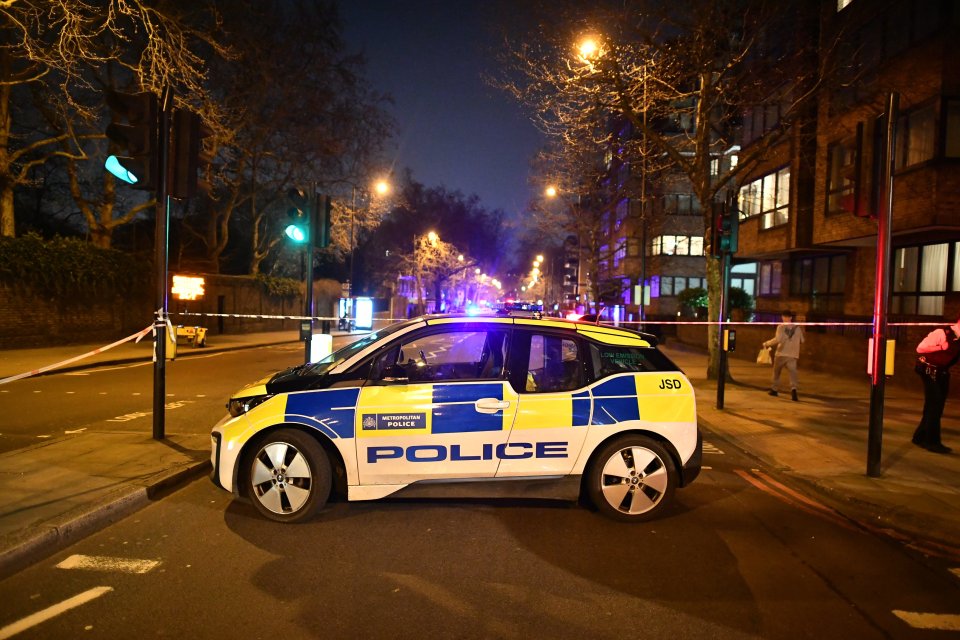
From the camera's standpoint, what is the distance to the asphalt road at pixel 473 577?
11.3 ft

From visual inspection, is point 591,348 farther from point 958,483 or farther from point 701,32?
point 701,32

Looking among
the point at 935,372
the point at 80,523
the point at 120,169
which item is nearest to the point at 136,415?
the point at 120,169

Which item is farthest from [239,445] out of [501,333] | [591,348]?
[591,348]

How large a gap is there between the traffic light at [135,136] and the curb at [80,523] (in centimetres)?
325

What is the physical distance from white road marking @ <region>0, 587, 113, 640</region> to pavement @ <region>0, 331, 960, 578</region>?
0.68 m

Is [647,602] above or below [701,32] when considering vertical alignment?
below

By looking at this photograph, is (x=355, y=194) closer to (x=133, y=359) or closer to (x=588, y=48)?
(x=133, y=359)

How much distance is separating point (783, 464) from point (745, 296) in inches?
838

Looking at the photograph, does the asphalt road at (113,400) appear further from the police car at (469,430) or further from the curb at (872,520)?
the curb at (872,520)

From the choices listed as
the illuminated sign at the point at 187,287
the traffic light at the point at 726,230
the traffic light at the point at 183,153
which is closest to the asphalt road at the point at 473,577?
the traffic light at the point at 183,153

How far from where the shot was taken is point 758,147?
564 inches

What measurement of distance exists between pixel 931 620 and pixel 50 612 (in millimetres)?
5102

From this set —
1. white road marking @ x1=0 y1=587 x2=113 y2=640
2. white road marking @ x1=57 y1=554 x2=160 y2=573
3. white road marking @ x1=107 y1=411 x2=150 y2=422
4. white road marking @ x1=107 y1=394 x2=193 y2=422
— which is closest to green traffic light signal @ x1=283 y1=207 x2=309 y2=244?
white road marking @ x1=107 y1=394 x2=193 y2=422

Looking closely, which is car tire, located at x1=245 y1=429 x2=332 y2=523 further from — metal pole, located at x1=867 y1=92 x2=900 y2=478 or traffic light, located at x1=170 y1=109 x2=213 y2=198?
metal pole, located at x1=867 y1=92 x2=900 y2=478
